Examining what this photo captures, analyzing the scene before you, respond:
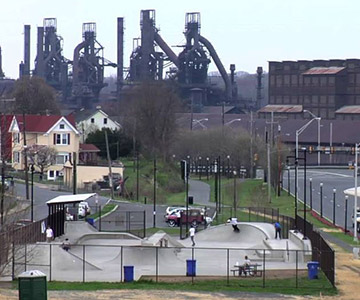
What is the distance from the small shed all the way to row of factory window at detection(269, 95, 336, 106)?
99.2 meters

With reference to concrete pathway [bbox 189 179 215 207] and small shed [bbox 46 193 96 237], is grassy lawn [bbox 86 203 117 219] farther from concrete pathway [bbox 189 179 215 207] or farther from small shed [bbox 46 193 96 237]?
small shed [bbox 46 193 96 237]

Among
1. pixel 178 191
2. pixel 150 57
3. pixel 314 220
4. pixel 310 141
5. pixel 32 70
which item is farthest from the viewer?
pixel 32 70

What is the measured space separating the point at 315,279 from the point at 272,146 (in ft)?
191

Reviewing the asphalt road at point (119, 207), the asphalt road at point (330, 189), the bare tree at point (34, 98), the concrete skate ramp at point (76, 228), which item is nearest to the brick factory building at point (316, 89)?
the asphalt road at point (330, 189)

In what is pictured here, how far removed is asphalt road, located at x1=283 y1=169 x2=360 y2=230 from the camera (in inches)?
2643

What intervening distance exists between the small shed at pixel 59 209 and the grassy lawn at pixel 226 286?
10478 millimetres

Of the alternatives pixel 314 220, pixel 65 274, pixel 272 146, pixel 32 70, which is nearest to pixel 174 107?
pixel 272 146

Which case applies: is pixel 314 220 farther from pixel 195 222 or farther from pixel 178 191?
pixel 178 191

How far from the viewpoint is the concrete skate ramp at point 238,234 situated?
47781 millimetres

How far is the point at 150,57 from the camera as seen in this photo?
164 meters

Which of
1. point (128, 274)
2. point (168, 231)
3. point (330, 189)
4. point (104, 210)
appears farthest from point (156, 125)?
point (128, 274)

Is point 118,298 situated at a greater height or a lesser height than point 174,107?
lesser

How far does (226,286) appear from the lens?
33250 millimetres

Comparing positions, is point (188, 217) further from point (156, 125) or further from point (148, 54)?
point (148, 54)
